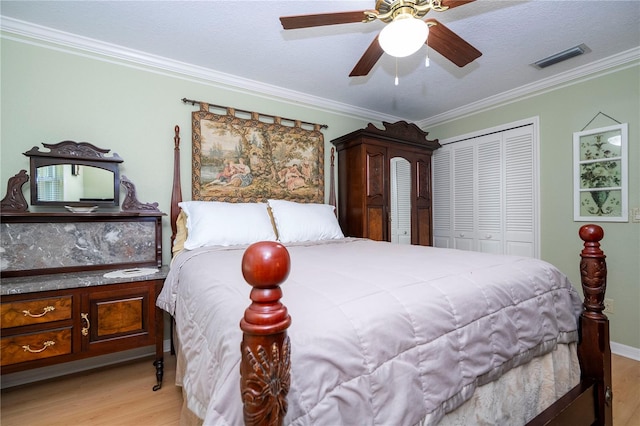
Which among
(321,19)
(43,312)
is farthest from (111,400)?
(321,19)

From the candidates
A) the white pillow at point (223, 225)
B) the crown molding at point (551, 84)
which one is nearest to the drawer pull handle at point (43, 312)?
the white pillow at point (223, 225)

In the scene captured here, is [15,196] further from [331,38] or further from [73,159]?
[331,38]

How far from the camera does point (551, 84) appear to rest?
2.92 meters

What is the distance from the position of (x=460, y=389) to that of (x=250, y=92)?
2.93m

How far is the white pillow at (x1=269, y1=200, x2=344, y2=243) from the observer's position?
248 cm

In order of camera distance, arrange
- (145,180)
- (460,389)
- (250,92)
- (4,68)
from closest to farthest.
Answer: (460,389) → (4,68) → (145,180) → (250,92)

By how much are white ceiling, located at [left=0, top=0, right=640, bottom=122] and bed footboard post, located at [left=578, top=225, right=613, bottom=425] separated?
5.23 ft

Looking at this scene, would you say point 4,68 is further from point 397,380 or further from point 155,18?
point 397,380

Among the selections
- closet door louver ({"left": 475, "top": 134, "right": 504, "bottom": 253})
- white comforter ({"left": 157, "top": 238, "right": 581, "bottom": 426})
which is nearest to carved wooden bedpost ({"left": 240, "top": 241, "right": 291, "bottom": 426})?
white comforter ({"left": 157, "top": 238, "right": 581, "bottom": 426})

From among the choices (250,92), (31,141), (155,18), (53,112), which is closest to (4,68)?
(53,112)

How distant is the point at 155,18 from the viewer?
6.63 feet

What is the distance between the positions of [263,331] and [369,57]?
1.84m

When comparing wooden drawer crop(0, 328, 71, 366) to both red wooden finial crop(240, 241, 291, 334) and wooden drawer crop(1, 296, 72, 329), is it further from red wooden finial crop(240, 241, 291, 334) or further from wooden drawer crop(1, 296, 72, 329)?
red wooden finial crop(240, 241, 291, 334)

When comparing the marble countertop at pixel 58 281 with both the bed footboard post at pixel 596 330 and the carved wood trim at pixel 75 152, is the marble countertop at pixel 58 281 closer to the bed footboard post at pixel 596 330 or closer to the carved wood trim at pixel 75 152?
the carved wood trim at pixel 75 152
